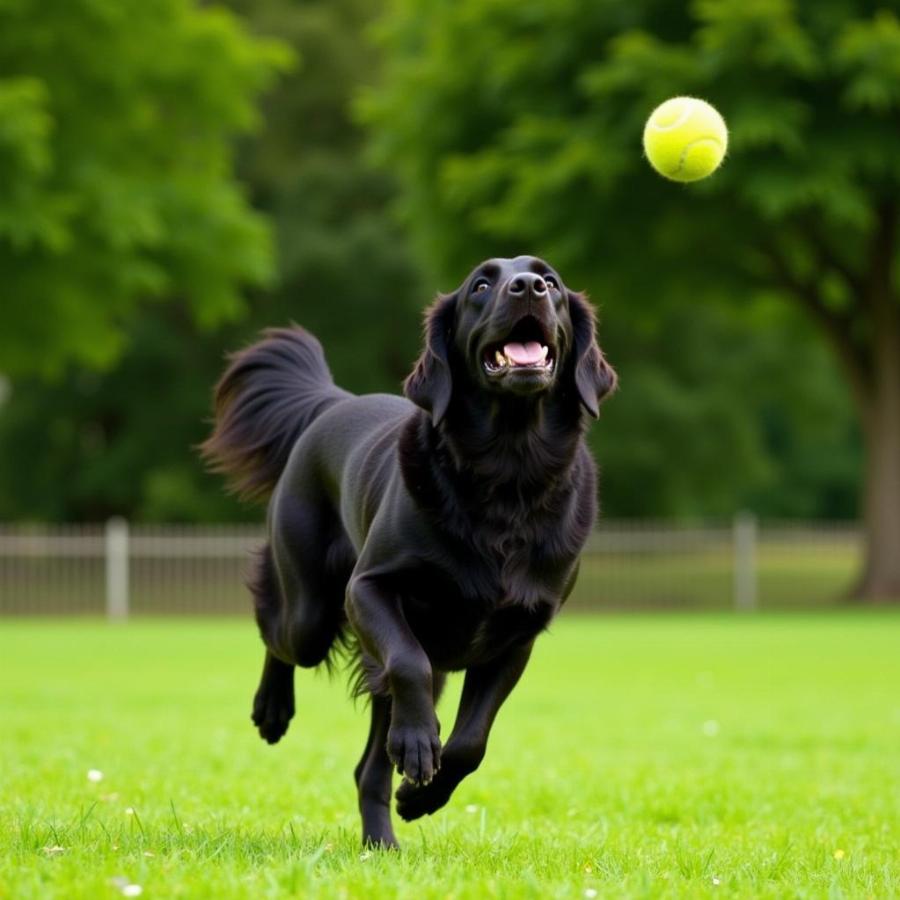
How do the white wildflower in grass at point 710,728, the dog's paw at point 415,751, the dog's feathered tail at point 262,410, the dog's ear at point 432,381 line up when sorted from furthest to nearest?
the white wildflower in grass at point 710,728 → the dog's feathered tail at point 262,410 → the dog's ear at point 432,381 → the dog's paw at point 415,751

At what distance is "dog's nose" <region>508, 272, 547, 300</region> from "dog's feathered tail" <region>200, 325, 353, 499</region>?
162cm

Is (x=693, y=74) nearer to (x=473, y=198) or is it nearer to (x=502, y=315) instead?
(x=473, y=198)

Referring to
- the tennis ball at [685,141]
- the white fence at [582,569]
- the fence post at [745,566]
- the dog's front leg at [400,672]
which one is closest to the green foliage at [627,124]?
A: the fence post at [745,566]

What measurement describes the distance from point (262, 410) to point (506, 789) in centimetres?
177

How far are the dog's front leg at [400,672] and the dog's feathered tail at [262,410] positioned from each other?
1.53 meters

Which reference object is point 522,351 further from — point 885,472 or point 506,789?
point 885,472

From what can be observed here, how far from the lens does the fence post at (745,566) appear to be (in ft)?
83.7

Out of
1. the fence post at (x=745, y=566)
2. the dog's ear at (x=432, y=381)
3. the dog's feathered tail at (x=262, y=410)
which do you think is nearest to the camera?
the dog's ear at (x=432, y=381)

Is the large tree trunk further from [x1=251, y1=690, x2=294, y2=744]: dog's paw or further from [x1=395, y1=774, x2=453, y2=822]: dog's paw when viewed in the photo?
[x1=395, y1=774, x2=453, y2=822]: dog's paw

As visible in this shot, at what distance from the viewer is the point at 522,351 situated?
14.8ft

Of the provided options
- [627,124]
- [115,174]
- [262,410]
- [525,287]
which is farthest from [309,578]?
[115,174]

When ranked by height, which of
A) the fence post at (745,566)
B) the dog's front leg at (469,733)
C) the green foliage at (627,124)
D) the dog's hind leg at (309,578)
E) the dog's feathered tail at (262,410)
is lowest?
the fence post at (745,566)

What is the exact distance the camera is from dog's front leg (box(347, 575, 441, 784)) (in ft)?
13.8

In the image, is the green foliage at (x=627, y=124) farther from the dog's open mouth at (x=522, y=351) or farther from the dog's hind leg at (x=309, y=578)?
the dog's open mouth at (x=522, y=351)
